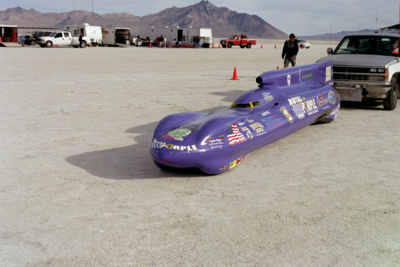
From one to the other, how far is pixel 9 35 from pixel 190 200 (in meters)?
51.9

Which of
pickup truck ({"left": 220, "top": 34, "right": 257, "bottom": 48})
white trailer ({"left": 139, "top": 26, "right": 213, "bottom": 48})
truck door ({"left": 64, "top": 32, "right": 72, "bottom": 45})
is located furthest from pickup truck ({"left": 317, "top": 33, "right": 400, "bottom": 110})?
pickup truck ({"left": 220, "top": 34, "right": 257, "bottom": 48})

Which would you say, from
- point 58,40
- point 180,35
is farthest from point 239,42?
point 58,40

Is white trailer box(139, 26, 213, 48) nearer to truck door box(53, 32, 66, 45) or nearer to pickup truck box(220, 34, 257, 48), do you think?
pickup truck box(220, 34, 257, 48)

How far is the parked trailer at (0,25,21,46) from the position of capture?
49075 millimetres

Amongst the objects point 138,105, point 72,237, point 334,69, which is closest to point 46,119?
point 138,105

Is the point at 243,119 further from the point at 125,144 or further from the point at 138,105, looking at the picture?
the point at 138,105

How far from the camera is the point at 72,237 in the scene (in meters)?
4.17

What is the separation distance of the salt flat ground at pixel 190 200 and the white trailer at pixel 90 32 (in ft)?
150

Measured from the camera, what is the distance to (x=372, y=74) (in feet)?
34.2

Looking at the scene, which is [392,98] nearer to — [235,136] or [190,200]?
[235,136]

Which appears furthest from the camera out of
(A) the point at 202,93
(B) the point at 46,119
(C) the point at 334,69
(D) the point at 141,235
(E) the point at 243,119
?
(A) the point at 202,93

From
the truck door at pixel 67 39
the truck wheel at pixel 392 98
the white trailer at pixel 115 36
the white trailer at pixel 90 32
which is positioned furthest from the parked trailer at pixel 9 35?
the truck wheel at pixel 392 98

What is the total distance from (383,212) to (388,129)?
4.62 m

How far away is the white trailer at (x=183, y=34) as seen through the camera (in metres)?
62.1
